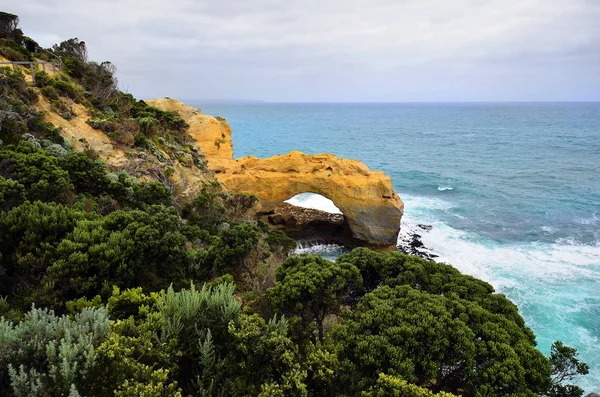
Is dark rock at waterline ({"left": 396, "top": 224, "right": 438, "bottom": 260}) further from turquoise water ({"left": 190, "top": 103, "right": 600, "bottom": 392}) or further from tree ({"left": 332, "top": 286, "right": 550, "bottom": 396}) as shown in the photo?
tree ({"left": 332, "top": 286, "right": 550, "bottom": 396})

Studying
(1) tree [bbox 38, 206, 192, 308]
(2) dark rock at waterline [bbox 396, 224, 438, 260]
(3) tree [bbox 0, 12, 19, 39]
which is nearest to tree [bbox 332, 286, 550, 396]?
(1) tree [bbox 38, 206, 192, 308]

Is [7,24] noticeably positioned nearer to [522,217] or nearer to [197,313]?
[197,313]

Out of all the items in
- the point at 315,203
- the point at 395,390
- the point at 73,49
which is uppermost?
the point at 73,49

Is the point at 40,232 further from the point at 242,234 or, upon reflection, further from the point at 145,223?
the point at 242,234

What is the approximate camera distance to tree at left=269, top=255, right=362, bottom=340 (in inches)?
327

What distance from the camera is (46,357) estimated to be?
477cm

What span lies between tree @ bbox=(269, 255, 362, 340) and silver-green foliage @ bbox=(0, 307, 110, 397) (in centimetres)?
404

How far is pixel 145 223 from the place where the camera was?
1057cm

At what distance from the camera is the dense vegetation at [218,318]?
496cm

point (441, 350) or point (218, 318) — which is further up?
point (218, 318)

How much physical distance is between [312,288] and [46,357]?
16.7 ft

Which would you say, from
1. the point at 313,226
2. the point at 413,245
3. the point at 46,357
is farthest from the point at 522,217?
the point at 46,357

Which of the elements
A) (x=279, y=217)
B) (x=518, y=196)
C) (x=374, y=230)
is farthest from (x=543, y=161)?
(x=279, y=217)

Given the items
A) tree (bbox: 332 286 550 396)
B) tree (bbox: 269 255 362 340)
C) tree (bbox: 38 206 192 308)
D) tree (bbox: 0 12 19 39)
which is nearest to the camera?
tree (bbox: 332 286 550 396)
